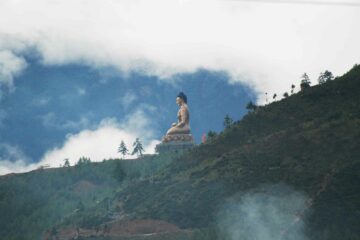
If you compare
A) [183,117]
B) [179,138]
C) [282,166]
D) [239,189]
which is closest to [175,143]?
[179,138]

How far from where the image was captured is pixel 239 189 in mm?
133375

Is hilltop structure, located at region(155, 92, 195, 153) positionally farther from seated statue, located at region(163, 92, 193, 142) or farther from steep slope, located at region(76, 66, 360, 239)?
steep slope, located at region(76, 66, 360, 239)

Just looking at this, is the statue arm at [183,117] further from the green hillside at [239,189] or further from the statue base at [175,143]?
the green hillside at [239,189]

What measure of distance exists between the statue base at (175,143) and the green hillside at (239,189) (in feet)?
24.6

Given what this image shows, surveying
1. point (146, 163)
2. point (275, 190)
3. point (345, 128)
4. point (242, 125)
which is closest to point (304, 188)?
point (275, 190)

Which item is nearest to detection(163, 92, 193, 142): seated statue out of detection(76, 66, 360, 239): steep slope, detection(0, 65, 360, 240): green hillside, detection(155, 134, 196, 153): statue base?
detection(155, 134, 196, 153): statue base

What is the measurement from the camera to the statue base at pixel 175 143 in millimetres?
184000

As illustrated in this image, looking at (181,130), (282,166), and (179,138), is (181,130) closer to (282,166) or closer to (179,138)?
(179,138)

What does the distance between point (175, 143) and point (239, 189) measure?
52.3m

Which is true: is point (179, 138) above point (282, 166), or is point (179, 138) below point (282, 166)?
above

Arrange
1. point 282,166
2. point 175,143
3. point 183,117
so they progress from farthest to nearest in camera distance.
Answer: point 183,117, point 175,143, point 282,166

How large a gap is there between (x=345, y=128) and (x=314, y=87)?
26643 mm

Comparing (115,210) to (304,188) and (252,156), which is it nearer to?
(252,156)

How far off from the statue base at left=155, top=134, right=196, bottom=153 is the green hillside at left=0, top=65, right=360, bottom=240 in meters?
7.49
